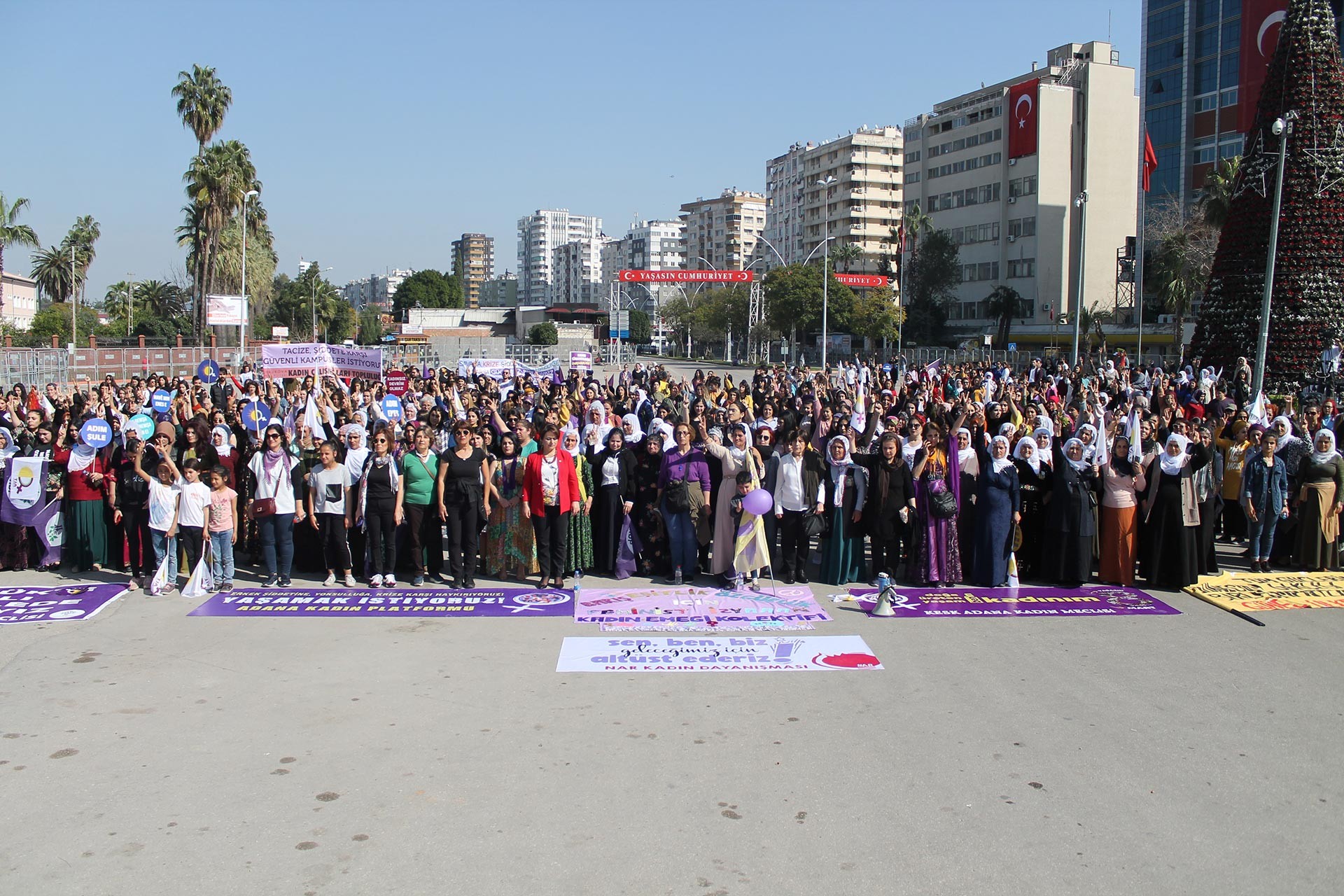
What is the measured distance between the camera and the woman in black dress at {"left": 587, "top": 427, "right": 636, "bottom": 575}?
10398mm

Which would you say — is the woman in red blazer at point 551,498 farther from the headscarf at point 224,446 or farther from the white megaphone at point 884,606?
the headscarf at point 224,446

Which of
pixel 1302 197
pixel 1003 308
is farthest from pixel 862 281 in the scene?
pixel 1302 197

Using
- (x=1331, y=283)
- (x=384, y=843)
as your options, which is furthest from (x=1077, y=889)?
(x=1331, y=283)

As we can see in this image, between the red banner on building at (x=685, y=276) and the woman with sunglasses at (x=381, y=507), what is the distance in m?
40.3

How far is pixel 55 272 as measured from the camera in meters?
71.6

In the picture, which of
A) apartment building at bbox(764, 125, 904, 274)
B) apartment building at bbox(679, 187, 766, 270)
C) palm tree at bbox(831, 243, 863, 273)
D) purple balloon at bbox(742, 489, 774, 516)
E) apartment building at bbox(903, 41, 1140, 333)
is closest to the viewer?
purple balloon at bbox(742, 489, 774, 516)

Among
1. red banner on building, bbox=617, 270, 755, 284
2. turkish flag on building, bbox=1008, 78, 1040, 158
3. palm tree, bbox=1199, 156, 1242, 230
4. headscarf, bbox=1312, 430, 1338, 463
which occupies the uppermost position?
turkish flag on building, bbox=1008, 78, 1040, 158

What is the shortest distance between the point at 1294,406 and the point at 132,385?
18856 mm

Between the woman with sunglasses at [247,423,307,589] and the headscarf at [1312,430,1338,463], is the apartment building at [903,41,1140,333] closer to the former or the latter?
the headscarf at [1312,430,1338,463]

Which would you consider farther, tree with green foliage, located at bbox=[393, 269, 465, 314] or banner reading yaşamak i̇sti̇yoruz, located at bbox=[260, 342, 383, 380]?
tree with green foliage, located at bbox=[393, 269, 465, 314]

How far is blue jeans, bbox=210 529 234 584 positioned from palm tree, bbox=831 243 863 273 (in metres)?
96.0

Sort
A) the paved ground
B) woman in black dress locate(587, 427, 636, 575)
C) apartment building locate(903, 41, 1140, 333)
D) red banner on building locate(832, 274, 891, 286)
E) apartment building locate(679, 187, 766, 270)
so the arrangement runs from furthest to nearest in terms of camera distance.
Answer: apartment building locate(679, 187, 766, 270), apartment building locate(903, 41, 1140, 333), red banner on building locate(832, 274, 891, 286), woman in black dress locate(587, 427, 636, 575), the paved ground

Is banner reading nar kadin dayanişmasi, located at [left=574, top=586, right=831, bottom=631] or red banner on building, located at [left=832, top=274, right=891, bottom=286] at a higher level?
red banner on building, located at [left=832, top=274, right=891, bottom=286]

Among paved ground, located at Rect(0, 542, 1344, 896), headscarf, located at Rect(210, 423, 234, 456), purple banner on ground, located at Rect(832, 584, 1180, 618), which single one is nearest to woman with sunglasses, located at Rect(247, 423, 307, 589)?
headscarf, located at Rect(210, 423, 234, 456)
